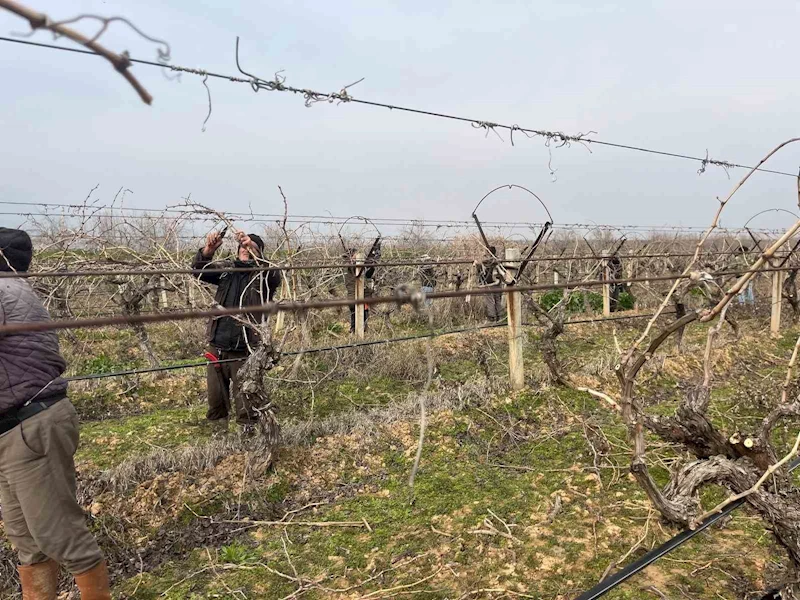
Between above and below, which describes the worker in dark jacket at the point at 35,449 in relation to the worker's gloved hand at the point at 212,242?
below

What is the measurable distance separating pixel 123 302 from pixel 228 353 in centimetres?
257

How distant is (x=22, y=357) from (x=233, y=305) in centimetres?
197

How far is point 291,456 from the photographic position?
12.1 ft

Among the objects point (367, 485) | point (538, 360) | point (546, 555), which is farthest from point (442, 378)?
point (546, 555)

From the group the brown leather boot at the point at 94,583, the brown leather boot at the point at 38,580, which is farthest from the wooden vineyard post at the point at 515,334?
the brown leather boot at the point at 38,580

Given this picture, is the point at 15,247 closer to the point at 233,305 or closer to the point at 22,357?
the point at 22,357

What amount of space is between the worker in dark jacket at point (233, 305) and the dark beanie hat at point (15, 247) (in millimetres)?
1521

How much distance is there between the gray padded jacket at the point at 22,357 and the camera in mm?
2000

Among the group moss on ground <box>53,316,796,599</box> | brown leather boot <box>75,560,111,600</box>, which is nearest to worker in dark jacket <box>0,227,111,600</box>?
brown leather boot <box>75,560,111,600</box>

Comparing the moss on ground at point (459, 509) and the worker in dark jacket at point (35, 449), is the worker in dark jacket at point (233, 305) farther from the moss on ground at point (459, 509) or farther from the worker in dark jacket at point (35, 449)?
the worker in dark jacket at point (35, 449)

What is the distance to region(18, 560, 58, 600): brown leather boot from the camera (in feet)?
7.23

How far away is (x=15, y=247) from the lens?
7.06ft

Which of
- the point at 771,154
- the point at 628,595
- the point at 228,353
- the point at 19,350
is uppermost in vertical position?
the point at 771,154

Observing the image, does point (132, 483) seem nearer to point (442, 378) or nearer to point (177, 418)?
point (177, 418)
